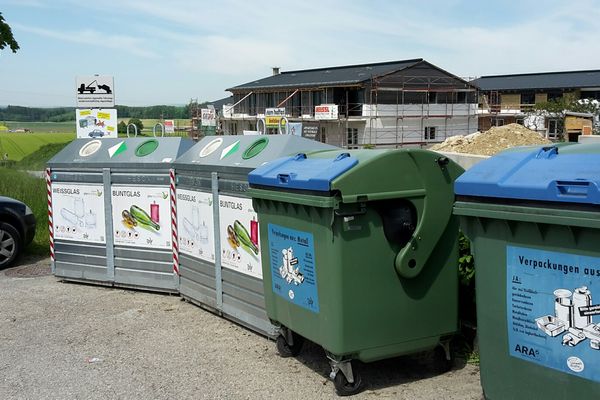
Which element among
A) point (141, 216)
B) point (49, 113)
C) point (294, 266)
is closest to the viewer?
point (294, 266)

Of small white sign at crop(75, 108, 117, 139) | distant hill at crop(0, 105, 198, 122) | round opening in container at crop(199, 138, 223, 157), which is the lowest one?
round opening in container at crop(199, 138, 223, 157)

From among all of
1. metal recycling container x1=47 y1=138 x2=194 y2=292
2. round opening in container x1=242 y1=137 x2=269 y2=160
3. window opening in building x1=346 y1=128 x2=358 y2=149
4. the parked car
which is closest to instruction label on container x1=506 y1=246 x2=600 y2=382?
round opening in container x1=242 y1=137 x2=269 y2=160

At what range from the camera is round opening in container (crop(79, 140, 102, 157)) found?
8.59m

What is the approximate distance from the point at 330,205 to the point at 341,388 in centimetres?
138

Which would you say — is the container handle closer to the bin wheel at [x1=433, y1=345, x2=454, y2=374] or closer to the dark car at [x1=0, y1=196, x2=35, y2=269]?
the bin wheel at [x1=433, y1=345, x2=454, y2=374]

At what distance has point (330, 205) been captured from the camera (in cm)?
451

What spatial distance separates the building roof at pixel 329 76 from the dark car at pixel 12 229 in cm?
3726

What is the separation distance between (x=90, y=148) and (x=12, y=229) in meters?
2.35

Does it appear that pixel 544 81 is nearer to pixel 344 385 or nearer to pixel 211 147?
pixel 211 147

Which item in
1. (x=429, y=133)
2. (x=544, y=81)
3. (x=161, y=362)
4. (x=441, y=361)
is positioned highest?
(x=544, y=81)

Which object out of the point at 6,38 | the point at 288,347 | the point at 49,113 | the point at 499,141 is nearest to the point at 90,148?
the point at 288,347

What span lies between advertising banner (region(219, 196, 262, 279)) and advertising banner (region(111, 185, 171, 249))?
144 centimetres

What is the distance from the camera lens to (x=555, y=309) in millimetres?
3418

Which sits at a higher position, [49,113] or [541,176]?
[49,113]
